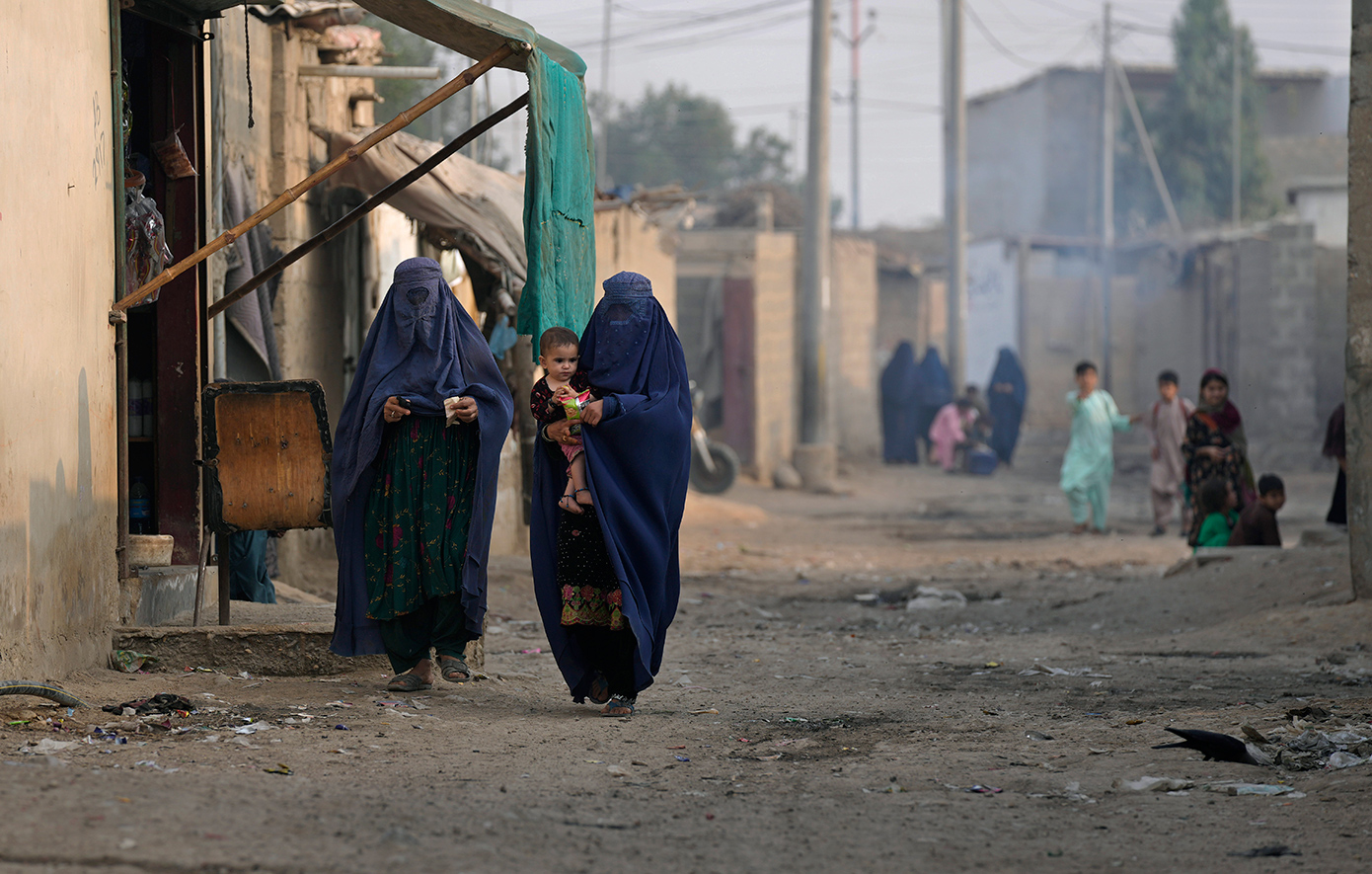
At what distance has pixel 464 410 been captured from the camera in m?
4.66

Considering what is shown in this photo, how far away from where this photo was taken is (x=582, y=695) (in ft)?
15.2

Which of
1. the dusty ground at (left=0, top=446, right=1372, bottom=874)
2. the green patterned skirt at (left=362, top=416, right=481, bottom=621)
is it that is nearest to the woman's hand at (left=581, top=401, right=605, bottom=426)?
the green patterned skirt at (left=362, top=416, right=481, bottom=621)

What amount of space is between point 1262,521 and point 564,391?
5653 mm

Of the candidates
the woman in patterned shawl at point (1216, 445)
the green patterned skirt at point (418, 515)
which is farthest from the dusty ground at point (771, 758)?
the woman in patterned shawl at point (1216, 445)

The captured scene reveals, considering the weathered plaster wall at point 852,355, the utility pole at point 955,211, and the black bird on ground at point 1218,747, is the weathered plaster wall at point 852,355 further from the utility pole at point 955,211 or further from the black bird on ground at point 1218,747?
the black bird on ground at point 1218,747

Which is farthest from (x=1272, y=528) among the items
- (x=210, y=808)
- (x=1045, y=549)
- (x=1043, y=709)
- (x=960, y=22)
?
(x=960, y=22)

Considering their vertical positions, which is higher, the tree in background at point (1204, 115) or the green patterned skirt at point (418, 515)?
the tree in background at point (1204, 115)

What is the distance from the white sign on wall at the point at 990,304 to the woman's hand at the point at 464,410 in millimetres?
22090

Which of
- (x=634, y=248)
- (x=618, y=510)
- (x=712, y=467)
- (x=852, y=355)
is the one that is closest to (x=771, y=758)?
(x=618, y=510)

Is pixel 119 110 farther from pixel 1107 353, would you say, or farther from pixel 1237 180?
pixel 1237 180

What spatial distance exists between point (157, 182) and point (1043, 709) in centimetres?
374

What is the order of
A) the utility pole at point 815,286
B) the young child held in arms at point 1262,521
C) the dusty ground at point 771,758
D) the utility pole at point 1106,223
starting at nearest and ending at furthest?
the dusty ground at point 771,758
the young child held in arms at point 1262,521
the utility pole at point 815,286
the utility pole at point 1106,223

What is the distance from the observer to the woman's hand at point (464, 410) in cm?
466

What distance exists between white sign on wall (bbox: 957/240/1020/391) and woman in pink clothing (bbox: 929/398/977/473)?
21.2 feet
